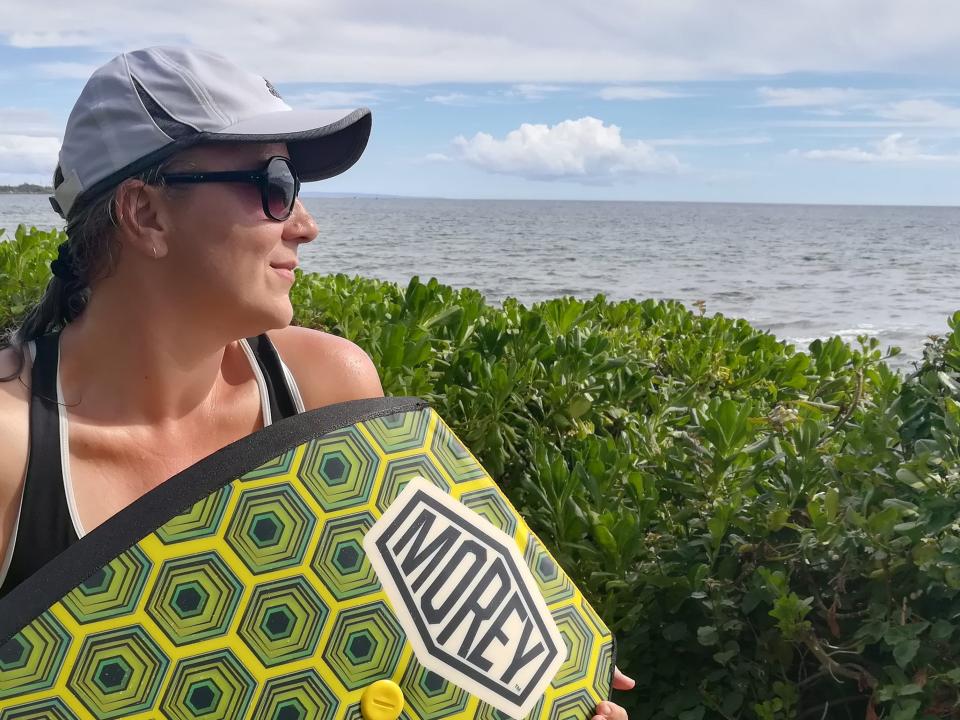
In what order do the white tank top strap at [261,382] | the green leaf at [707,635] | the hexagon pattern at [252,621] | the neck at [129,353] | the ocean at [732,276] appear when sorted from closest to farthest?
the hexagon pattern at [252,621]
the neck at [129,353]
the white tank top strap at [261,382]
the green leaf at [707,635]
the ocean at [732,276]

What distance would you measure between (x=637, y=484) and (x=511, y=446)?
701 mm

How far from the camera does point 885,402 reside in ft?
8.41

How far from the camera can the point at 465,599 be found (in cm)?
175

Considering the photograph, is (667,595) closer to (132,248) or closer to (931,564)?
(931,564)

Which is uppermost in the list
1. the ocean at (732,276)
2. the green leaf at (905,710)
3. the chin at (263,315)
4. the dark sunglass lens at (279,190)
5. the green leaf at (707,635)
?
the dark sunglass lens at (279,190)

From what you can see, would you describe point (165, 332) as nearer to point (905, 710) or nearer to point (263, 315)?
point (263, 315)

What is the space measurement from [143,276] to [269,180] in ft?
1.02

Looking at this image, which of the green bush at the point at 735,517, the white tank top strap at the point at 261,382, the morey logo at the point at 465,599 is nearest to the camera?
the morey logo at the point at 465,599

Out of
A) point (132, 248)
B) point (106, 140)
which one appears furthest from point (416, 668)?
point (106, 140)

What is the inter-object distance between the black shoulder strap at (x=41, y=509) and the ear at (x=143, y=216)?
37 cm

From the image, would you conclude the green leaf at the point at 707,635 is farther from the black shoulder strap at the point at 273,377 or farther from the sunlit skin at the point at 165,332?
the black shoulder strap at the point at 273,377

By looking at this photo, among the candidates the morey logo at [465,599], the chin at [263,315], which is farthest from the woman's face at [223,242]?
the morey logo at [465,599]

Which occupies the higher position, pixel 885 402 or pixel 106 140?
pixel 106 140

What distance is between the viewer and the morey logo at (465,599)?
5.62ft
